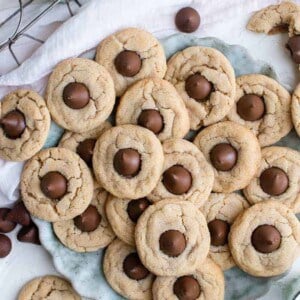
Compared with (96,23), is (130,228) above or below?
below

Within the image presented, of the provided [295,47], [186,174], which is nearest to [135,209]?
[186,174]

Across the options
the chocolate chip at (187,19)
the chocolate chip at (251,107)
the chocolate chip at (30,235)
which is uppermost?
the chocolate chip at (187,19)

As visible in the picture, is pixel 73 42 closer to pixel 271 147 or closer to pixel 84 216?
pixel 84 216

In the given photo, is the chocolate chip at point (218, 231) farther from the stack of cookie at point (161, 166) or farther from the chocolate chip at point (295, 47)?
the chocolate chip at point (295, 47)

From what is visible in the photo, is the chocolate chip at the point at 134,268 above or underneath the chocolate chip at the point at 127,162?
underneath

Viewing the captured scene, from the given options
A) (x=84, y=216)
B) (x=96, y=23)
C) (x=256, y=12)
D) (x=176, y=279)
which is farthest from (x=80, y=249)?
(x=256, y=12)

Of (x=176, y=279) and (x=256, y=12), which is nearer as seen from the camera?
(x=176, y=279)

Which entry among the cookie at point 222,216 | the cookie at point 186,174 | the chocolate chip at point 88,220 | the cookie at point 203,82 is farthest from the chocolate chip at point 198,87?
the chocolate chip at point 88,220
